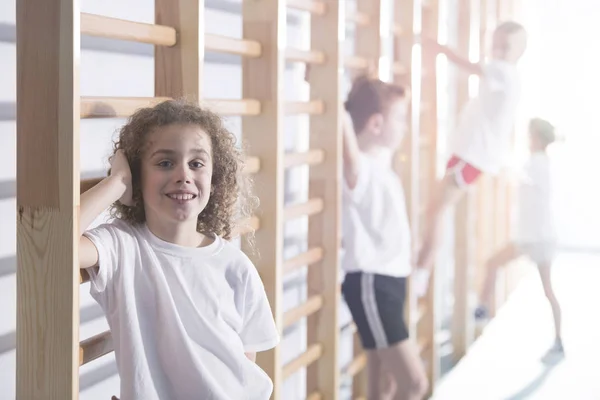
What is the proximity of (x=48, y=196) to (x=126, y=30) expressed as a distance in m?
0.33

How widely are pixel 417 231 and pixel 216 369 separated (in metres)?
1.45

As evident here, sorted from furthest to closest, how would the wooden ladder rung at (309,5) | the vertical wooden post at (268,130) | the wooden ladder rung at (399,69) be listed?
1. the wooden ladder rung at (399,69)
2. the wooden ladder rung at (309,5)
3. the vertical wooden post at (268,130)

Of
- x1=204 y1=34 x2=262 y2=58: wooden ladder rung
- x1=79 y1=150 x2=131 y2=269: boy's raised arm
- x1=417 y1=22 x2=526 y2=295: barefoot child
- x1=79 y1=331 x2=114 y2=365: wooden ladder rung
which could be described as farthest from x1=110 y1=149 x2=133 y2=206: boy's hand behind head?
x1=417 y1=22 x2=526 y2=295: barefoot child

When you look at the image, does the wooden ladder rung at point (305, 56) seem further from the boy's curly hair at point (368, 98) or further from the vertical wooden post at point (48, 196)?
the vertical wooden post at point (48, 196)

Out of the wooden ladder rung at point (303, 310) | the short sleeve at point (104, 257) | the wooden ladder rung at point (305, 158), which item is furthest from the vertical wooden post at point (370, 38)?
the short sleeve at point (104, 257)

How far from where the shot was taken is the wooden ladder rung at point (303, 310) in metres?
2.13

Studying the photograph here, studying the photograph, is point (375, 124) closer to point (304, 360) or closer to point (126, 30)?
point (304, 360)

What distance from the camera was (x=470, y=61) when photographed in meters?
2.87

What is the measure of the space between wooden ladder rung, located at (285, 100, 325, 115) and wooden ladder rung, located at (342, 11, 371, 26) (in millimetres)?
314

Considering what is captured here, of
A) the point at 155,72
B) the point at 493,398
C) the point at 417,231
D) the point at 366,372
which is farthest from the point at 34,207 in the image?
the point at 493,398

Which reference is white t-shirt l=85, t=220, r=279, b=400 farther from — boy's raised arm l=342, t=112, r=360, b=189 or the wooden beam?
the wooden beam

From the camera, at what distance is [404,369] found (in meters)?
2.58

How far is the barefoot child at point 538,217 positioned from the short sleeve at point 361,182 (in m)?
0.71

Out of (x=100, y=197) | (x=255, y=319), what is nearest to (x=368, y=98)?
(x=255, y=319)
